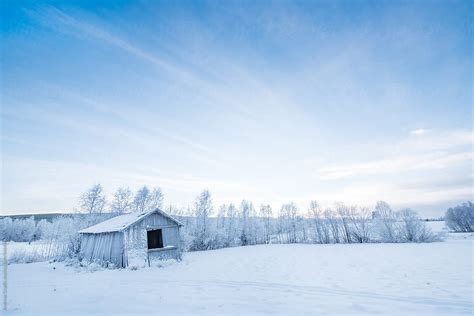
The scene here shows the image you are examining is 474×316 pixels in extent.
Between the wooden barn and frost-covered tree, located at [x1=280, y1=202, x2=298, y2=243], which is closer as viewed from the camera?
the wooden barn

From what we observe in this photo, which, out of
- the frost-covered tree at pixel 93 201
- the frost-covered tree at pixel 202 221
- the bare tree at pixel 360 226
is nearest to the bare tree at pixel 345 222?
the bare tree at pixel 360 226

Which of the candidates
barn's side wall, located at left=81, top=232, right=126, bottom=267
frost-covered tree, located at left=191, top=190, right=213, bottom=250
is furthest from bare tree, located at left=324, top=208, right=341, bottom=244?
barn's side wall, located at left=81, top=232, right=126, bottom=267

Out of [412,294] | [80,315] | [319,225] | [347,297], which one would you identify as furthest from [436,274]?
[319,225]

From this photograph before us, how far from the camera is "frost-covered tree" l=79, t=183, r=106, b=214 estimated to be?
30156mm

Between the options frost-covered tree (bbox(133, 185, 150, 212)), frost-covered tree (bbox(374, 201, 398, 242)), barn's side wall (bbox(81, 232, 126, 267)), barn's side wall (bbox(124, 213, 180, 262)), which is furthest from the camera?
frost-covered tree (bbox(133, 185, 150, 212))

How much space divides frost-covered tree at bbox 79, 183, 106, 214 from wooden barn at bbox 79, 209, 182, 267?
10.1m

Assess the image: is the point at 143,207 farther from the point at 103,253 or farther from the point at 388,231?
the point at 388,231

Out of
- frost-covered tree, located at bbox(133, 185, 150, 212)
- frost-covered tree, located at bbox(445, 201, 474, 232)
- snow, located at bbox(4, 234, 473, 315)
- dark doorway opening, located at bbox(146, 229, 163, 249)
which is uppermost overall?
frost-covered tree, located at bbox(133, 185, 150, 212)

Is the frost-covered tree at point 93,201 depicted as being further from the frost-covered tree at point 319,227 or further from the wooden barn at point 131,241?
the frost-covered tree at point 319,227

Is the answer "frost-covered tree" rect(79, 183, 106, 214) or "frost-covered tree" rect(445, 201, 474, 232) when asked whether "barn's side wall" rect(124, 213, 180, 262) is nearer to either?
"frost-covered tree" rect(79, 183, 106, 214)

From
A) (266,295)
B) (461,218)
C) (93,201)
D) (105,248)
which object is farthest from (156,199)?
(461,218)

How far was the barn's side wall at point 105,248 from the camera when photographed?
1698 centimetres

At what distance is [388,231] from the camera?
38.8m

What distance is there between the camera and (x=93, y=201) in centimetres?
3072
